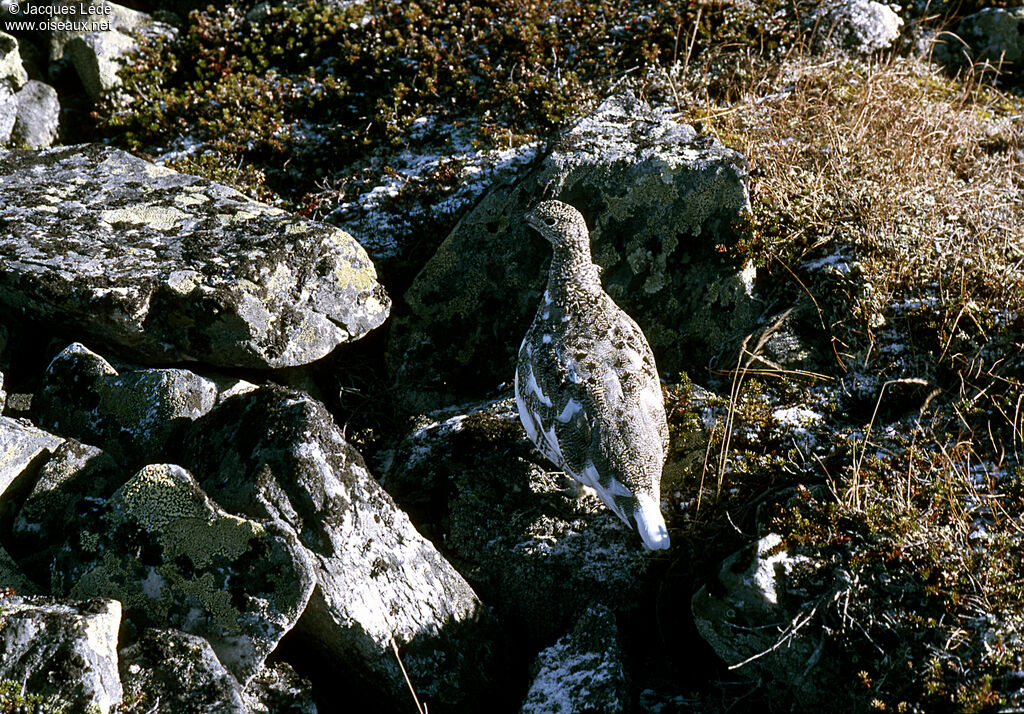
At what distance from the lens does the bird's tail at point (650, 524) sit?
4.12 m

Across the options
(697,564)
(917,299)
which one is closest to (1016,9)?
(917,299)

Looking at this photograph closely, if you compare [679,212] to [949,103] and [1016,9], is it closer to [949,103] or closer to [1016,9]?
[949,103]

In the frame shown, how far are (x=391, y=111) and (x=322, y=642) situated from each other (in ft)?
15.5

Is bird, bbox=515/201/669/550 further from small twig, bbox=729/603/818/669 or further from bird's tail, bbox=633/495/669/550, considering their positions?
small twig, bbox=729/603/818/669

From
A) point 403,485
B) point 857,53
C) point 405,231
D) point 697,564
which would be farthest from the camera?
point 857,53

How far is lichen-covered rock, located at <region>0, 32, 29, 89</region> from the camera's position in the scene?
7023mm

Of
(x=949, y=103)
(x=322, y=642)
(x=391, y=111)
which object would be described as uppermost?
(x=949, y=103)

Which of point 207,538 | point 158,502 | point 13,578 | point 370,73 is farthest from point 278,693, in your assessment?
point 370,73

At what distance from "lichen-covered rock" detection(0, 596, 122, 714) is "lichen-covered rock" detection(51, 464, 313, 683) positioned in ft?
1.11

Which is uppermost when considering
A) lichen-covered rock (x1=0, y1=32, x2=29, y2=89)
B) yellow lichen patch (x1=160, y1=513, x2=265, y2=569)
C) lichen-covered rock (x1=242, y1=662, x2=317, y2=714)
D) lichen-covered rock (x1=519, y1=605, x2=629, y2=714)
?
lichen-covered rock (x1=0, y1=32, x2=29, y2=89)

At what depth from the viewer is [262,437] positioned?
171 inches

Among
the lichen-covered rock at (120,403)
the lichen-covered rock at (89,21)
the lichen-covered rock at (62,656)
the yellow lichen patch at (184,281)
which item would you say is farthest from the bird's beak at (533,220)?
the lichen-covered rock at (89,21)

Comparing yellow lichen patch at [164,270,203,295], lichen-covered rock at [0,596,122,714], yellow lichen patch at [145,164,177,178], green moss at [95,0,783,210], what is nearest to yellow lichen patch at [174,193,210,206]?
yellow lichen patch at [145,164,177,178]

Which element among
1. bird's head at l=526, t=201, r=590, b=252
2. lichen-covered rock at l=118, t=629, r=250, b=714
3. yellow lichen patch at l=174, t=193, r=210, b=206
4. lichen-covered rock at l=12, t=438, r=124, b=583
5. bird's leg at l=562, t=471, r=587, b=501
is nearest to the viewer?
lichen-covered rock at l=118, t=629, r=250, b=714
